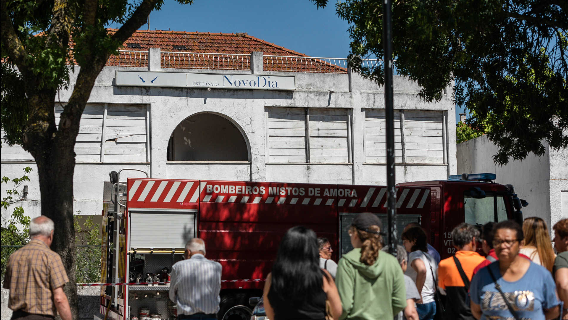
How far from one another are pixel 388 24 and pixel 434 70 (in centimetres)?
656

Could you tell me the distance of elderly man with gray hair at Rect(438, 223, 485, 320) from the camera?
20.8ft

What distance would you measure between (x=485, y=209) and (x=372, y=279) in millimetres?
8372

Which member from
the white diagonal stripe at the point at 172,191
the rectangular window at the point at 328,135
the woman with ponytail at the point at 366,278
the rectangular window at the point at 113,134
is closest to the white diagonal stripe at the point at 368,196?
the white diagonal stripe at the point at 172,191

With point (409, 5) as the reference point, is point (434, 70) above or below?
below

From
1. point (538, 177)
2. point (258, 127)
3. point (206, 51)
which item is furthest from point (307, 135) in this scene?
point (538, 177)

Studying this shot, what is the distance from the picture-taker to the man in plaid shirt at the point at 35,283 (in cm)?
585

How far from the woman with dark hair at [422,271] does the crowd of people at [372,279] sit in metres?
0.56

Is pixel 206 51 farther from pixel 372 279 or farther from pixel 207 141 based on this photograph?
pixel 372 279

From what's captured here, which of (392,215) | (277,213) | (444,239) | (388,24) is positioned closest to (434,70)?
(444,239)

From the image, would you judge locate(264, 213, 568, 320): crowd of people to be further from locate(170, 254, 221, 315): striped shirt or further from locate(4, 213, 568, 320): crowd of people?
locate(170, 254, 221, 315): striped shirt

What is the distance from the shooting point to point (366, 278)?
5.08 m

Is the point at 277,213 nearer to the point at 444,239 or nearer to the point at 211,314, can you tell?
the point at 444,239

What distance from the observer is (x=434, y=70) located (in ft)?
42.4

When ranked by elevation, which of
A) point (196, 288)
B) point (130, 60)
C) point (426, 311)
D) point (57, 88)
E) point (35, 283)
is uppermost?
point (130, 60)
